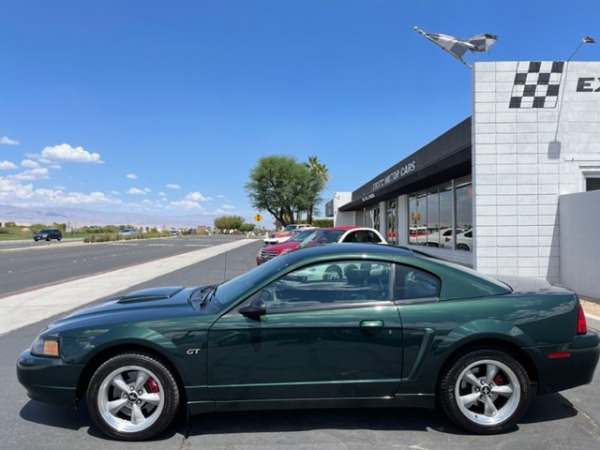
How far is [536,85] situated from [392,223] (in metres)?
16.5

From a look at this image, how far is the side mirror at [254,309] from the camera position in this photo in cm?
363

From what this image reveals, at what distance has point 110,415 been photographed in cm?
367

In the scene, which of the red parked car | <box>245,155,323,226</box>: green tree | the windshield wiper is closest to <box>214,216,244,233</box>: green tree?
<box>245,155,323,226</box>: green tree

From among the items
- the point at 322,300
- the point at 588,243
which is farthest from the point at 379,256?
the point at 588,243

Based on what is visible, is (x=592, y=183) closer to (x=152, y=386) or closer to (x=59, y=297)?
(x=152, y=386)

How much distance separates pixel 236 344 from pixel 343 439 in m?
1.10

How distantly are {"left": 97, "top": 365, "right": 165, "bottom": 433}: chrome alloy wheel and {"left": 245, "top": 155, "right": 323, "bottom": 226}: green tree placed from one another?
164ft

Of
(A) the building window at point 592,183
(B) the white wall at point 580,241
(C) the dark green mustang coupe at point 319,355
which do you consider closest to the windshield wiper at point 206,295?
(C) the dark green mustang coupe at point 319,355

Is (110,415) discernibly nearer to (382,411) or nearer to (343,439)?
(343,439)

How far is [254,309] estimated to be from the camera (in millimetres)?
3633

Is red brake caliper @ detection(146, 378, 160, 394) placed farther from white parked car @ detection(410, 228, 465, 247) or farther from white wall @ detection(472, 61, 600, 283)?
white parked car @ detection(410, 228, 465, 247)

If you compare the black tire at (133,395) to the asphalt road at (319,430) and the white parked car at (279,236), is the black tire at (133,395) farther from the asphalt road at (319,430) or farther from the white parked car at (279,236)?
the white parked car at (279,236)

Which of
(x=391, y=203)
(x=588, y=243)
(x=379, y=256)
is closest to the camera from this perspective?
(x=379, y=256)

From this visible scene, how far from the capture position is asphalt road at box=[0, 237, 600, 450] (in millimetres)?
3578
